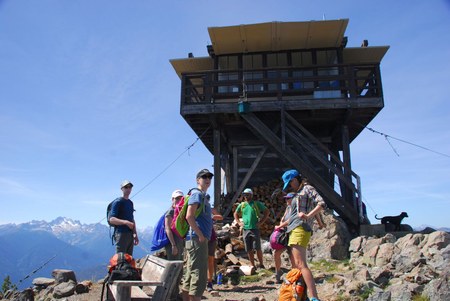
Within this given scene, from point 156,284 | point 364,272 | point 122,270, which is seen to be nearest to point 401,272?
point 364,272

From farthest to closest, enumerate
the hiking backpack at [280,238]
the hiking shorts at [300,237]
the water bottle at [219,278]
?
the water bottle at [219,278], the hiking backpack at [280,238], the hiking shorts at [300,237]

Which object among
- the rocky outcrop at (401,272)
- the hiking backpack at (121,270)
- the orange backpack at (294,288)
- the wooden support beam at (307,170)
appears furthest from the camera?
the wooden support beam at (307,170)

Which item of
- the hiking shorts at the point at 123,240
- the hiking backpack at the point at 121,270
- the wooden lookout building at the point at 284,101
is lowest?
the hiking backpack at the point at 121,270

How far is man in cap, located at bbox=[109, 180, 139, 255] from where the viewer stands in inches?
212

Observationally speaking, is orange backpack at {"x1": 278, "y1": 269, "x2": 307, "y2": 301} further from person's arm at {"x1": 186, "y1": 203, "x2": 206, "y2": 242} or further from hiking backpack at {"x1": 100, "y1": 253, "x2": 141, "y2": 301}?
hiking backpack at {"x1": 100, "y1": 253, "x2": 141, "y2": 301}

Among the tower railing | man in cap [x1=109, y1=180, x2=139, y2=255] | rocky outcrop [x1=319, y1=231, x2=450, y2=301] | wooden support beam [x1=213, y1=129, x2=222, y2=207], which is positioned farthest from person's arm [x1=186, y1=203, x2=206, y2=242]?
the tower railing

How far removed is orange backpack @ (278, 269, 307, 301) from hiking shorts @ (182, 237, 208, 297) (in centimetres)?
96

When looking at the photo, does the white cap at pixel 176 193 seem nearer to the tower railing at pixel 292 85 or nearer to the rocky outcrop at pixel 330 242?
the rocky outcrop at pixel 330 242

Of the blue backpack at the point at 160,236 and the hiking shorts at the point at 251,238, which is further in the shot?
the hiking shorts at the point at 251,238

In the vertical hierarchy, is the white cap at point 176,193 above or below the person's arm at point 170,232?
above

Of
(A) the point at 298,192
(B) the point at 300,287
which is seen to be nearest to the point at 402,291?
(B) the point at 300,287

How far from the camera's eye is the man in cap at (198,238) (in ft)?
13.4

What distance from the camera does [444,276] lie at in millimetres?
4242

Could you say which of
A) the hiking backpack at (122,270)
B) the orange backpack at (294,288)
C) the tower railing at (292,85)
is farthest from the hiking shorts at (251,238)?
the tower railing at (292,85)
